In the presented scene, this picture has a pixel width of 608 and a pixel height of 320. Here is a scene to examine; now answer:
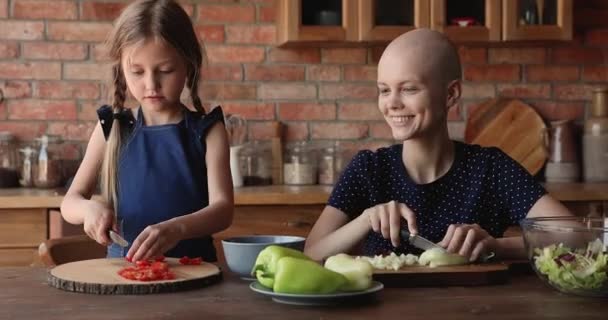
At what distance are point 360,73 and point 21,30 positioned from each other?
51.9 inches

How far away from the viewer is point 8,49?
3.35 metres

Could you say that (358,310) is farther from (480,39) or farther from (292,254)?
(480,39)

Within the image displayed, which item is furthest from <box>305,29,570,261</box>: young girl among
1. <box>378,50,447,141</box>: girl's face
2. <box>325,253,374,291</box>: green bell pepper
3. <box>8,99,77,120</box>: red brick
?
<box>8,99,77,120</box>: red brick

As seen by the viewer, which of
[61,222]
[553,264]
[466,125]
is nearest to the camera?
[553,264]

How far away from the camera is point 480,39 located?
3.31m

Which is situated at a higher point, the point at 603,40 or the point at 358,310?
the point at 603,40

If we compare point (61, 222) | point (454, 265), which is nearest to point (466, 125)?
point (61, 222)

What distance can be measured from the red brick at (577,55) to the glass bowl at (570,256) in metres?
2.41

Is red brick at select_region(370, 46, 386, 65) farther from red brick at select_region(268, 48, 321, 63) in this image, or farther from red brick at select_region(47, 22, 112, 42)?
red brick at select_region(47, 22, 112, 42)

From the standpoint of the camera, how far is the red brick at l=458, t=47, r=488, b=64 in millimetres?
3567

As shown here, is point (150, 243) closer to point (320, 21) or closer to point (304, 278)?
point (304, 278)

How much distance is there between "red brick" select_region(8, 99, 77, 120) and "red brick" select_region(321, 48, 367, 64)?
1.01 meters

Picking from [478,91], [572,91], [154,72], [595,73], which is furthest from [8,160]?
[595,73]

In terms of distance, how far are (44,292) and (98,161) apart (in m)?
0.67
